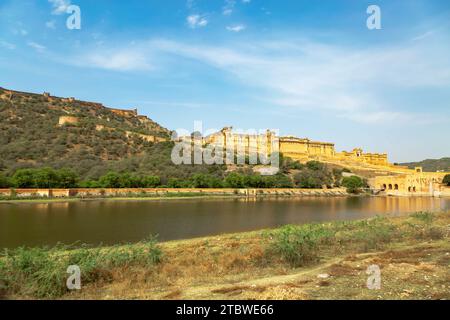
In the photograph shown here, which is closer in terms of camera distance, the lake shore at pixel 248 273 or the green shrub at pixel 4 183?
the lake shore at pixel 248 273

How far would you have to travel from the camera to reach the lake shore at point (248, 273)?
269 inches

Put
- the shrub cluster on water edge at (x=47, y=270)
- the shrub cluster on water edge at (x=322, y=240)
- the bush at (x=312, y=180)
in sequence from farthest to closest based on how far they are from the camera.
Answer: the bush at (x=312, y=180)
the shrub cluster on water edge at (x=322, y=240)
the shrub cluster on water edge at (x=47, y=270)

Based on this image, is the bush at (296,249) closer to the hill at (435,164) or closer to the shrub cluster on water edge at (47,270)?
the shrub cluster on water edge at (47,270)

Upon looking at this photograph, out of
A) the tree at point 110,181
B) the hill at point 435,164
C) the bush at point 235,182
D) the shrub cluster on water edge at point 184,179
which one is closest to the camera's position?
the shrub cluster on water edge at point 184,179

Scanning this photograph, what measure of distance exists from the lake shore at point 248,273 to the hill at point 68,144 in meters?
45.4

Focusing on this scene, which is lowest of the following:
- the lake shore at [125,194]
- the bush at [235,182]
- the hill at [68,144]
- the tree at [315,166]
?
the lake shore at [125,194]

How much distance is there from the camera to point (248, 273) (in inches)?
365

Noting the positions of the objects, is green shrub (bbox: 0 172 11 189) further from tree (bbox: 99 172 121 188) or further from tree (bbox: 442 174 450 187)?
tree (bbox: 442 174 450 187)

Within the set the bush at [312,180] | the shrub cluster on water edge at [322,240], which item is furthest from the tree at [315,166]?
the shrub cluster on water edge at [322,240]

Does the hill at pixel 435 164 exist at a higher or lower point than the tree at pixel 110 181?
higher

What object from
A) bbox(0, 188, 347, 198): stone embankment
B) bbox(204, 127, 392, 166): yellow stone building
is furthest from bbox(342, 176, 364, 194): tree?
bbox(204, 127, 392, 166): yellow stone building

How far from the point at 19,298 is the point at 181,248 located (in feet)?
24.4
